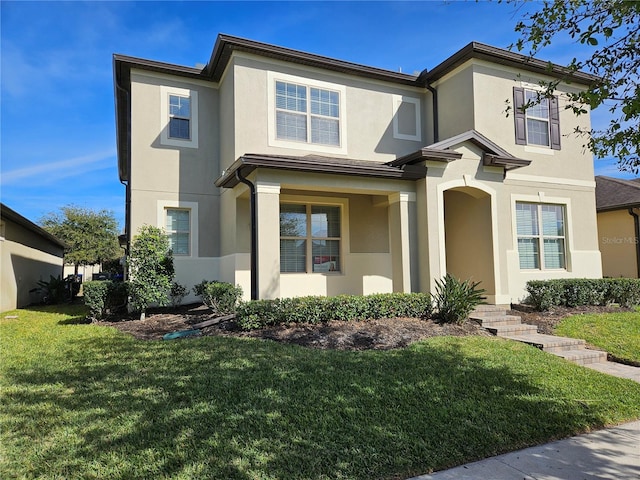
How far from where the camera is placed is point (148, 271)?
405 inches

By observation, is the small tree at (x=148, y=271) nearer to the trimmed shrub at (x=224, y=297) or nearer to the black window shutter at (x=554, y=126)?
the trimmed shrub at (x=224, y=297)

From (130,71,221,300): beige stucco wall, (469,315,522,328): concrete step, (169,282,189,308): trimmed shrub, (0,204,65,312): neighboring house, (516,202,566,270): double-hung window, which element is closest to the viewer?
(469,315,522,328): concrete step

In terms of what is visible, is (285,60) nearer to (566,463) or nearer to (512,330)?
(512,330)

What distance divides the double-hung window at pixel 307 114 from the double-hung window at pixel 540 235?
6.27 meters

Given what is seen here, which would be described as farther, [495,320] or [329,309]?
[495,320]

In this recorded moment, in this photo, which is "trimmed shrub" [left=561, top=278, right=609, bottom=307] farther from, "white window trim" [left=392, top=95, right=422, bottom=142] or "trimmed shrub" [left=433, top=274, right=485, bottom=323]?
"white window trim" [left=392, top=95, right=422, bottom=142]

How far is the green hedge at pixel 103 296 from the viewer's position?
1045cm

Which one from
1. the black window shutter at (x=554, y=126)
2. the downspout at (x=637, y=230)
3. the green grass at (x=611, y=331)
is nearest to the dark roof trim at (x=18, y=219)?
the green grass at (x=611, y=331)

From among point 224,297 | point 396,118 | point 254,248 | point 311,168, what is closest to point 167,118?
point 311,168

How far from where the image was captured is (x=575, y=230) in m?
13.5

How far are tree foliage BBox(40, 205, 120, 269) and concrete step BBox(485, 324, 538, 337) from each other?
31381 mm

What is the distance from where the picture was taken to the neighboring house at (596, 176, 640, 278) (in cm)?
1521

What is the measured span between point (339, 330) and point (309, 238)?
4288 millimetres

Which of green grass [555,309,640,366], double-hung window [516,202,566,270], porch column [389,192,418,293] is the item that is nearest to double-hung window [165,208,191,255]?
porch column [389,192,418,293]
